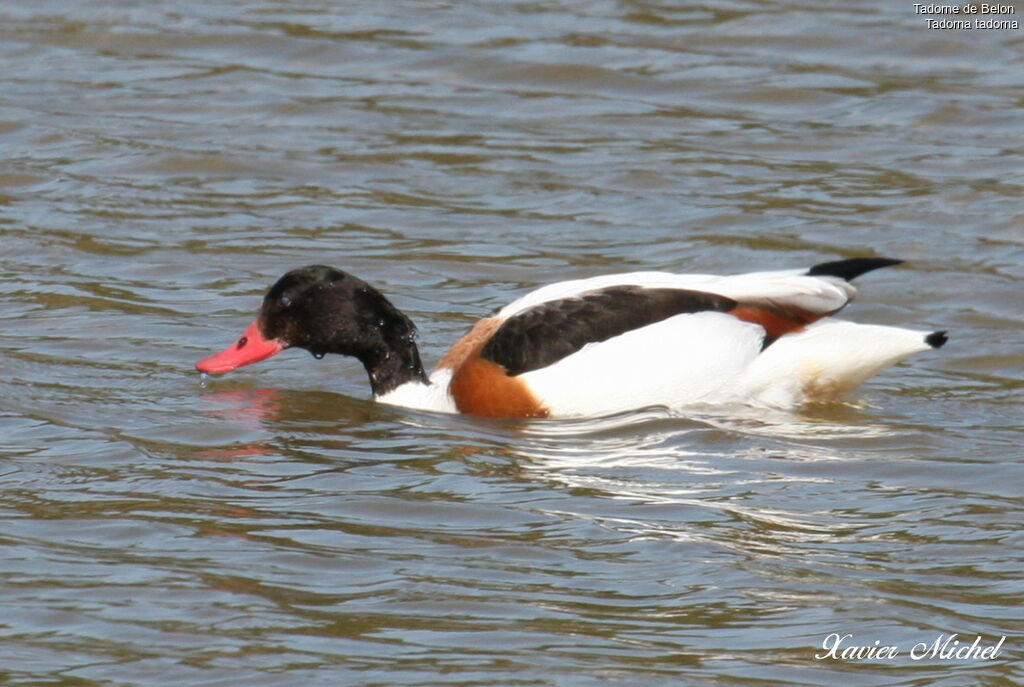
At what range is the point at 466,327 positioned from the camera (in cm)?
1065

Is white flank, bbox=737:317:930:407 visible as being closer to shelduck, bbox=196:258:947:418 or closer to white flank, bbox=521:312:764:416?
shelduck, bbox=196:258:947:418

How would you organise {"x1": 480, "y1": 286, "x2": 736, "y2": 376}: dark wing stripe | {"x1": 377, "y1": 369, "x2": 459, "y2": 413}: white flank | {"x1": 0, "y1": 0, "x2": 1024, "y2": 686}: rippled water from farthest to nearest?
{"x1": 377, "y1": 369, "x2": 459, "y2": 413}: white flank → {"x1": 480, "y1": 286, "x2": 736, "y2": 376}: dark wing stripe → {"x1": 0, "y1": 0, "x2": 1024, "y2": 686}: rippled water

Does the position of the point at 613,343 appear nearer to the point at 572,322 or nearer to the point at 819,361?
the point at 572,322

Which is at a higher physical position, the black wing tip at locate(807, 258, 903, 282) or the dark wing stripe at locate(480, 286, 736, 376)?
the black wing tip at locate(807, 258, 903, 282)

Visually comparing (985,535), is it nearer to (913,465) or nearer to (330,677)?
(913,465)

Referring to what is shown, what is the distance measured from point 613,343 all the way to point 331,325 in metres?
1.39

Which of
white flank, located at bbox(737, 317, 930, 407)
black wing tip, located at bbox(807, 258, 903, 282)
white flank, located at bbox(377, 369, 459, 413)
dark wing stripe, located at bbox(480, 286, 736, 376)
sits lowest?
white flank, located at bbox(377, 369, 459, 413)

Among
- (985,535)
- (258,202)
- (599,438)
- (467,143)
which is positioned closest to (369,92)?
(467,143)

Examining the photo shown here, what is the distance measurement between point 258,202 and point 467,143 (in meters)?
1.65

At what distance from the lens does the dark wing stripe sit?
29.5 ft

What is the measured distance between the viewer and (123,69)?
Result: 48.9 feet

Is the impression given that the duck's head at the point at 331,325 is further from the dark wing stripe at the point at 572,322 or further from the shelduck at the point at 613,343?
the dark wing stripe at the point at 572,322

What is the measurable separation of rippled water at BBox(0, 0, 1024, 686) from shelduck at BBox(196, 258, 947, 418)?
0.72ft

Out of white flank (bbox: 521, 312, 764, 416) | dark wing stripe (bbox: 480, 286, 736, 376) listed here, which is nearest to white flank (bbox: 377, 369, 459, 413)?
dark wing stripe (bbox: 480, 286, 736, 376)
